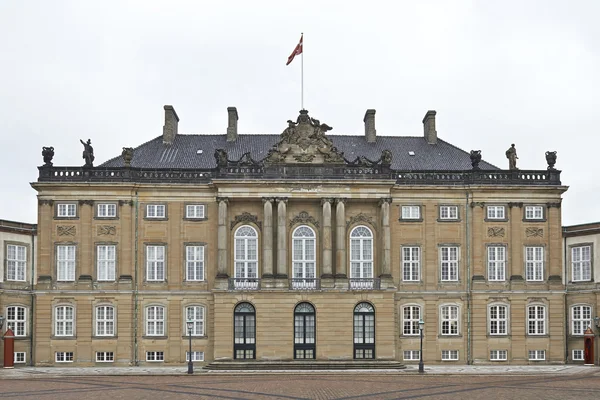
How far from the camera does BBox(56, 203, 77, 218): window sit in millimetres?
55406

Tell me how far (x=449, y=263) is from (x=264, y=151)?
1467 centimetres

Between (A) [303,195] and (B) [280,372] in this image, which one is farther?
(A) [303,195]

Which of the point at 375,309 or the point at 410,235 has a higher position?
the point at 410,235

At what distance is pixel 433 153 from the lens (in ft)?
201

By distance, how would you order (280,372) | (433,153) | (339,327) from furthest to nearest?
1. (433,153)
2. (339,327)
3. (280,372)

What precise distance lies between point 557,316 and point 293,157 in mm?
19243

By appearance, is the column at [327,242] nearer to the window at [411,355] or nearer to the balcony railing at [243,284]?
the balcony railing at [243,284]

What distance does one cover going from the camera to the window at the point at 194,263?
5584 centimetres

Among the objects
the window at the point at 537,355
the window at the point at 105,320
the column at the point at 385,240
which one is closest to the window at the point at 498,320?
the window at the point at 537,355

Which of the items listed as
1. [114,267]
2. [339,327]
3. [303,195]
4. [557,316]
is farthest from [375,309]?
[114,267]

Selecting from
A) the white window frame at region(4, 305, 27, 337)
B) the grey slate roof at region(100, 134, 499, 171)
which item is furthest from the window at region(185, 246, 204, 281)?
the white window frame at region(4, 305, 27, 337)

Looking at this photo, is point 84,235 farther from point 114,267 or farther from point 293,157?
point 293,157

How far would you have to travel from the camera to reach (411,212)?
56562 mm

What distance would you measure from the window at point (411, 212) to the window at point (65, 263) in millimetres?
20696
